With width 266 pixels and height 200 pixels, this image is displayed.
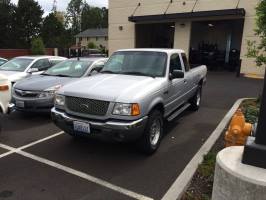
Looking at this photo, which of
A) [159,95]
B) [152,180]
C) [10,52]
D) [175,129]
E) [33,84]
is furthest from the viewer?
[10,52]

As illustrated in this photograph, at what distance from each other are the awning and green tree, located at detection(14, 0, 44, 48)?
32.8 metres

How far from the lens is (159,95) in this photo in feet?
17.3

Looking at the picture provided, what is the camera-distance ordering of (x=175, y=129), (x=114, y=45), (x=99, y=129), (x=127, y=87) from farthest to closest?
(x=114, y=45)
(x=175, y=129)
(x=127, y=87)
(x=99, y=129)

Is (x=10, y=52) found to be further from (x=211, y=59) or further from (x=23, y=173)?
(x=23, y=173)


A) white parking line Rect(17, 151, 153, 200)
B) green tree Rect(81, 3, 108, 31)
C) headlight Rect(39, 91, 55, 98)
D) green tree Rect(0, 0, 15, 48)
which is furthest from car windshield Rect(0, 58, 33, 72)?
green tree Rect(81, 3, 108, 31)

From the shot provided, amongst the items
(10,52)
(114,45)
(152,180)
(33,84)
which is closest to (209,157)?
(152,180)

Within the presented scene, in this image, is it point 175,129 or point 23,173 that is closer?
point 23,173

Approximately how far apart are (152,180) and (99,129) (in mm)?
1128

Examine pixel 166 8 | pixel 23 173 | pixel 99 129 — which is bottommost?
pixel 23 173

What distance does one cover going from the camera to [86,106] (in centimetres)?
478

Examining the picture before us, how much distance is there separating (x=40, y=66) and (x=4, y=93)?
4.69 meters

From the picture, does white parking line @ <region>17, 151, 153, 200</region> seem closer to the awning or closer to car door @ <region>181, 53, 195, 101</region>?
car door @ <region>181, 53, 195, 101</region>

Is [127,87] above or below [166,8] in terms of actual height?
below

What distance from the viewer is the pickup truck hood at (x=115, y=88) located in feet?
15.3
